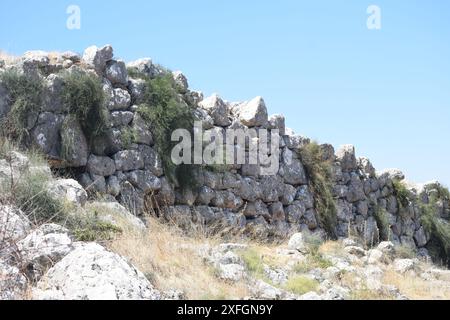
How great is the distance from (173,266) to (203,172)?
18.1 ft

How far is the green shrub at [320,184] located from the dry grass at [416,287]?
5.44 m

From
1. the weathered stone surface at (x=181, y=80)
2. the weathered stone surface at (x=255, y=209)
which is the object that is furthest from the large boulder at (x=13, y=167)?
the weathered stone surface at (x=255, y=209)

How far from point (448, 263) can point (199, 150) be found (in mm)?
9502

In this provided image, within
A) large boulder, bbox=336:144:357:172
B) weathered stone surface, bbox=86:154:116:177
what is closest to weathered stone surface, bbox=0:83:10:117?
weathered stone surface, bbox=86:154:116:177

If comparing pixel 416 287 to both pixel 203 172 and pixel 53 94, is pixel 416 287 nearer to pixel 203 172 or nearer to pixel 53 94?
pixel 203 172

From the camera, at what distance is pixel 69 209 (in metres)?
5.89

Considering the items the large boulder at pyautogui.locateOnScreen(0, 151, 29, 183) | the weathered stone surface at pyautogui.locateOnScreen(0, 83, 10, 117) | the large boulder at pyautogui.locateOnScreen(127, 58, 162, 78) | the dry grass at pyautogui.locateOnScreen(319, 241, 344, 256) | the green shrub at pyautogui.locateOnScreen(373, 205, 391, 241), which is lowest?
the green shrub at pyautogui.locateOnScreen(373, 205, 391, 241)

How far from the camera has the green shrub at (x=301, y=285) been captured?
5.60 m

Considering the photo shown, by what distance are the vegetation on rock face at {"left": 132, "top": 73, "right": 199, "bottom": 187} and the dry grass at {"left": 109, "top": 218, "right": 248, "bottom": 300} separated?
3.89 metres

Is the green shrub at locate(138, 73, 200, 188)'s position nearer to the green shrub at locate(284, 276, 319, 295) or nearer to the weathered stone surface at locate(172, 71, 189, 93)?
the weathered stone surface at locate(172, 71, 189, 93)

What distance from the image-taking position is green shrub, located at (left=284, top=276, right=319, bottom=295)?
221 inches

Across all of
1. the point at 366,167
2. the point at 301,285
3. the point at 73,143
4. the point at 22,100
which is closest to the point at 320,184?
the point at 366,167

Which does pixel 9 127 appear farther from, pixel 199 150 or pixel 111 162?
pixel 199 150
